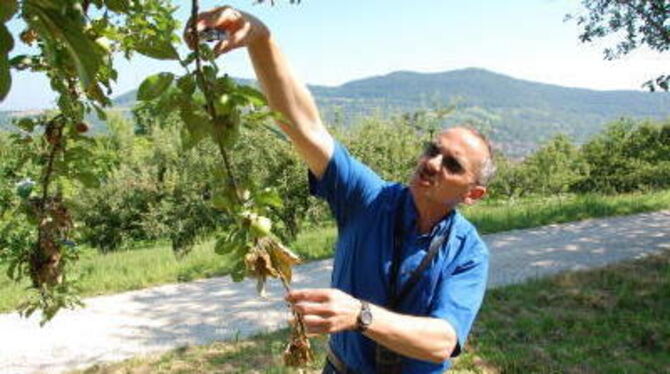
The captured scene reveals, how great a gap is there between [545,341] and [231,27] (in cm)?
505

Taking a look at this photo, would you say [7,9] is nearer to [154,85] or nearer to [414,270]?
[154,85]

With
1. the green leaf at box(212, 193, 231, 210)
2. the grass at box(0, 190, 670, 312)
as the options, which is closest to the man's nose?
the green leaf at box(212, 193, 231, 210)

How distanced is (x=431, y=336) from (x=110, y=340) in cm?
575

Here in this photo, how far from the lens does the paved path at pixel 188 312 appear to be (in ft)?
21.7

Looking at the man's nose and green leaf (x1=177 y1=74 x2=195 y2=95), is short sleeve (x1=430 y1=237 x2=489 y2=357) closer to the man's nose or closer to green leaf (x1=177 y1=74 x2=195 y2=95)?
the man's nose

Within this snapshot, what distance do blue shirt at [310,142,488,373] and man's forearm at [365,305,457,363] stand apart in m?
0.12

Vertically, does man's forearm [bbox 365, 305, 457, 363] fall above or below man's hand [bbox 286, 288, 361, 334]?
below

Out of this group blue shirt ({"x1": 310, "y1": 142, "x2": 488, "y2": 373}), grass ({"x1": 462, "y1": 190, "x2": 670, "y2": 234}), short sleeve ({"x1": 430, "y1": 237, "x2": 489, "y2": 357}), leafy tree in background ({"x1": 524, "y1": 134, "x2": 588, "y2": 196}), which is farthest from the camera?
leafy tree in background ({"x1": 524, "y1": 134, "x2": 588, "y2": 196})

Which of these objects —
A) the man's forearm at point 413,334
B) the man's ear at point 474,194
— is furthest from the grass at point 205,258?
the man's forearm at point 413,334

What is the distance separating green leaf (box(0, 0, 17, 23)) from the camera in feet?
2.41

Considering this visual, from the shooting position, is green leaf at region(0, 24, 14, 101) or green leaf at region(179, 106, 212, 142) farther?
green leaf at region(179, 106, 212, 142)

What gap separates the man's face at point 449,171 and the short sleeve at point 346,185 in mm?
166

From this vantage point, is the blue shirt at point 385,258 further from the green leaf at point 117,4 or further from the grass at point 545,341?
the grass at point 545,341

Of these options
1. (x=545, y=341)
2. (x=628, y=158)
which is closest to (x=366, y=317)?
(x=545, y=341)
